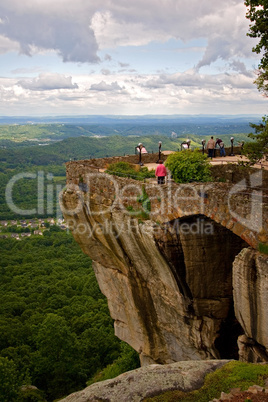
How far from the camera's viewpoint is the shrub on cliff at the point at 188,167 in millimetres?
18984

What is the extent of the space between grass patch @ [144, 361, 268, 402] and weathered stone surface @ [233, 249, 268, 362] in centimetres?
166

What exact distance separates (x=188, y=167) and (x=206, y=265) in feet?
16.5

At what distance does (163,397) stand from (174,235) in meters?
7.43

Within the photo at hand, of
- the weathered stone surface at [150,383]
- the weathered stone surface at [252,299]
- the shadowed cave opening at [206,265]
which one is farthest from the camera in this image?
the shadowed cave opening at [206,265]

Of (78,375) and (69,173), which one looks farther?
(78,375)

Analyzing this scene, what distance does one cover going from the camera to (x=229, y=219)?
15680 millimetres

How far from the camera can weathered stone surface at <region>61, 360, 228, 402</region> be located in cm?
1384

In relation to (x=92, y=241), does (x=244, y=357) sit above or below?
below

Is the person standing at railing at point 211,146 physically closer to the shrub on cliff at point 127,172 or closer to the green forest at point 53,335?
the shrub on cliff at point 127,172

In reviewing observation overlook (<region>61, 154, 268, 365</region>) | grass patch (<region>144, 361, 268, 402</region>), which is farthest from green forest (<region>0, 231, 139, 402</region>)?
grass patch (<region>144, 361, 268, 402</region>)

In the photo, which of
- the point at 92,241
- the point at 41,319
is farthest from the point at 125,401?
the point at 41,319

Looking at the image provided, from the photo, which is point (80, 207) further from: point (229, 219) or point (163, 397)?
point (163, 397)

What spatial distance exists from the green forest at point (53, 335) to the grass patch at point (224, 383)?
2037cm

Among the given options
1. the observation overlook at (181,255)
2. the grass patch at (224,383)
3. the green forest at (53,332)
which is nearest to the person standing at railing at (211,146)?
the observation overlook at (181,255)
